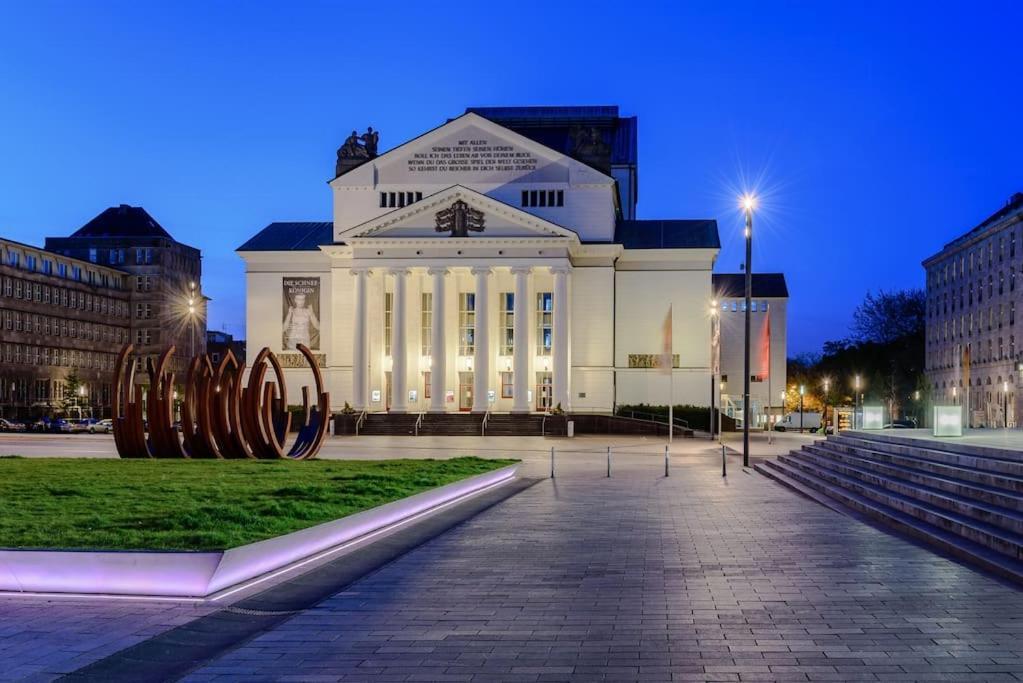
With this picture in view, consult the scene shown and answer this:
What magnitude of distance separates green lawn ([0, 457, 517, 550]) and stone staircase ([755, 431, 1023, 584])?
987 cm

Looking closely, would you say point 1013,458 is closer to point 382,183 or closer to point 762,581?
point 762,581

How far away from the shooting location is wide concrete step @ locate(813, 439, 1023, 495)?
18.7 meters

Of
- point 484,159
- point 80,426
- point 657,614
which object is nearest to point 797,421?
point 484,159

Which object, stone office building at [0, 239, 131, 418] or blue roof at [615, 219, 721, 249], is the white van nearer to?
blue roof at [615, 219, 721, 249]

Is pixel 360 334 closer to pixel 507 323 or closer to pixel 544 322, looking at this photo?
pixel 507 323

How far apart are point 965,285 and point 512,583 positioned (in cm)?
11138

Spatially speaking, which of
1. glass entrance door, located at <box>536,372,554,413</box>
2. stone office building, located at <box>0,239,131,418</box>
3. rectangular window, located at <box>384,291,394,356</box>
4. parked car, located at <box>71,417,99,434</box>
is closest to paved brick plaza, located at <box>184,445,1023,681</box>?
glass entrance door, located at <box>536,372,554,413</box>

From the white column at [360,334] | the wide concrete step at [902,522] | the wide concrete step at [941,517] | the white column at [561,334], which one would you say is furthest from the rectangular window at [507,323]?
the wide concrete step at [941,517]

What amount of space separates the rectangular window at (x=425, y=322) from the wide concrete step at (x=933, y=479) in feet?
166

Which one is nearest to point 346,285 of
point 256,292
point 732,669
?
point 256,292

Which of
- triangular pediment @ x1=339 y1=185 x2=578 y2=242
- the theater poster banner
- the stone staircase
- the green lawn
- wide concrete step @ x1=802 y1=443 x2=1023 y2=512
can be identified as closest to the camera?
the green lawn

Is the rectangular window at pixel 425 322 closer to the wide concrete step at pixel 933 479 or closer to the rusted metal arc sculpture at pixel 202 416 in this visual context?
the rusted metal arc sculpture at pixel 202 416

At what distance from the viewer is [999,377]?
103 metres

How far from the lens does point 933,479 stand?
Answer: 22031 mm
